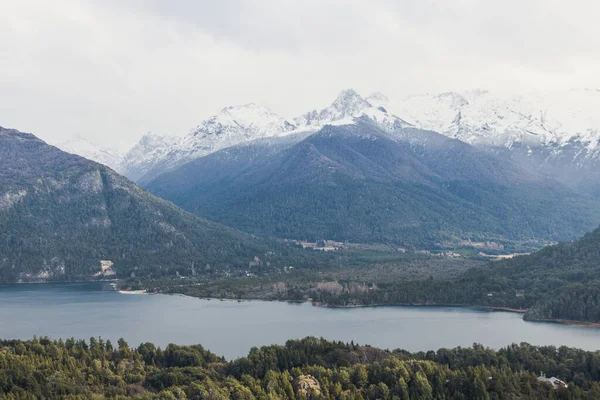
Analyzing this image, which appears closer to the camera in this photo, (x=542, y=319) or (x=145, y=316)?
(x=542, y=319)

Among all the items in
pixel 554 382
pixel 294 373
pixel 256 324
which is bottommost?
pixel 294 373

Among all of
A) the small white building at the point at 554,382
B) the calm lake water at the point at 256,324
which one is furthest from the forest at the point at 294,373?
the calm lake water at the point at 256,324

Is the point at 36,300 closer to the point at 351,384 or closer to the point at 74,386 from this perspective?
the point at 74,386

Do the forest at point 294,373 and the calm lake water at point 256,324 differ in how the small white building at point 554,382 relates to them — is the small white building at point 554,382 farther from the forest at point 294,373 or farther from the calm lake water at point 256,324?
the calm lake water at point 256,324

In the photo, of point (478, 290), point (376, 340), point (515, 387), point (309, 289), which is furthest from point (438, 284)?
point (515, 387)

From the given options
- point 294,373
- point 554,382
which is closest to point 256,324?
point 294,373

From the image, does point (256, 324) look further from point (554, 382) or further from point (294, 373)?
point (554, 382)
